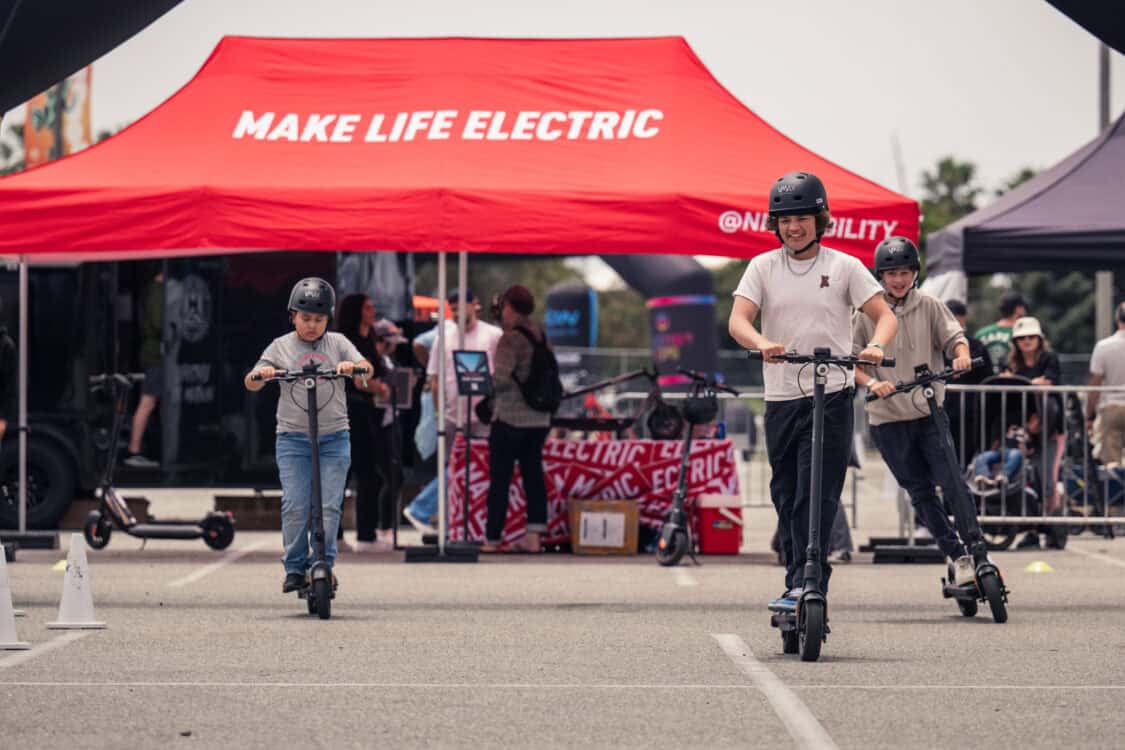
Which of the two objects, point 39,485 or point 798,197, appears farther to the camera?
point 39,485

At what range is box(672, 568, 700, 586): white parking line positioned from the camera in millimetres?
14438

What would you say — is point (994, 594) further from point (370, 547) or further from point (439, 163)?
point (370, 547)

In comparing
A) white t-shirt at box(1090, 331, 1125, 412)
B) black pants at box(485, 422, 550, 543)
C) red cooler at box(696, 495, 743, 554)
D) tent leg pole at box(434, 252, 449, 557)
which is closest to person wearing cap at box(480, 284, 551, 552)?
black pants at box(485, 422, 550, 543)

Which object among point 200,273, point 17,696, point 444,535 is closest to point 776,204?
point 17,696

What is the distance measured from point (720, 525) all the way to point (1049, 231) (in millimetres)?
3569

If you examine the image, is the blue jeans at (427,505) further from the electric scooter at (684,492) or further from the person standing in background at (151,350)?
the person standing in background at (151,350)

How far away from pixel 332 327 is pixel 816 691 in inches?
395

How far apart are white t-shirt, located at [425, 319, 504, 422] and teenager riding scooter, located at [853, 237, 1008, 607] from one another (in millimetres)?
5081

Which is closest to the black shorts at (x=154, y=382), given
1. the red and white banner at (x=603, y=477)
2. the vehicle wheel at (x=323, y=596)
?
the red and white banner at (x=603, y=477)

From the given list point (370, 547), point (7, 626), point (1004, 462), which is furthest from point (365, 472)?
point (7, 626)

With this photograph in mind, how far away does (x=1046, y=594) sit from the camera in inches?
535

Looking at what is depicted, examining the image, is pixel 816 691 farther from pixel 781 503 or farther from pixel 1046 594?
pixel 1046 594

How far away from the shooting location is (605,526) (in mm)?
16891

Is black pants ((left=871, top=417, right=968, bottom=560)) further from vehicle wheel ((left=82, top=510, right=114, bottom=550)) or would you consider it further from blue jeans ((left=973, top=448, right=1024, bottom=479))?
vehicle wheel ((left=82, top=510, right=114, bottom=550))
